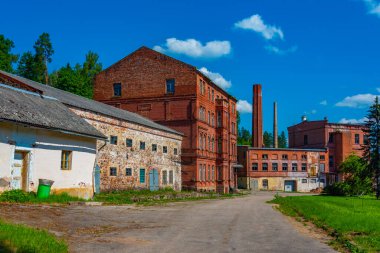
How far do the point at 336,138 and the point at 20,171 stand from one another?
62563 millimetres

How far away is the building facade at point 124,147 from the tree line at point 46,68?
20.9m

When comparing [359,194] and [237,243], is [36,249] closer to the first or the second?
[237,243]

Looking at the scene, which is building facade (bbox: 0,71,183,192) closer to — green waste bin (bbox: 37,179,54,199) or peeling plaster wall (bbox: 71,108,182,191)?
peeling plaster wall (bbox: 71,108,182,191)

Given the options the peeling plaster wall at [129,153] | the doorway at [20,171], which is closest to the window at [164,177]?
the peeling plaster wall at [129,153]

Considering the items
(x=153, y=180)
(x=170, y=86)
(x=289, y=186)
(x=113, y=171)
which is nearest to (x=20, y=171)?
(x=113, y=171)

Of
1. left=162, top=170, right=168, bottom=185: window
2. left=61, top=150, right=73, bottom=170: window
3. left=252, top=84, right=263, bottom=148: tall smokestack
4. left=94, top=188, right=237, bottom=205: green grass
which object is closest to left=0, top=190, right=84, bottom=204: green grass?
left=61, top=150, right=73, bottom=170: window

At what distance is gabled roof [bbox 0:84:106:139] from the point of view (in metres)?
18.6

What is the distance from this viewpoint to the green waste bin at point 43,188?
63.7ft

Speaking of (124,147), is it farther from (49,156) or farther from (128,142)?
(49,156)

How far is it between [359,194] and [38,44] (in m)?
49.2

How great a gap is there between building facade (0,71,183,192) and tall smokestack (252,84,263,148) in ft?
121

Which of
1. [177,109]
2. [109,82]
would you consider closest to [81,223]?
[177,109]

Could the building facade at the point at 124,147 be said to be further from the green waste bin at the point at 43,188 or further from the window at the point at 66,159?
the green waste bin at the point at 43,188

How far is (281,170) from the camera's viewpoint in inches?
2746
